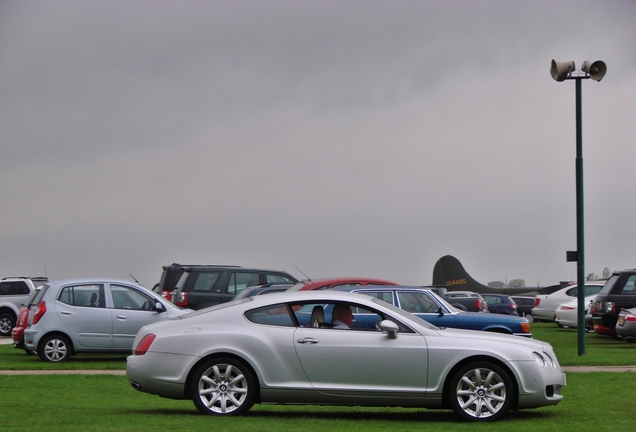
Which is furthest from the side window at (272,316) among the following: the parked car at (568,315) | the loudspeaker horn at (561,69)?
the parked car at (568,315)

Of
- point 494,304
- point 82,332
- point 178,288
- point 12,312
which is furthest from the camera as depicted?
point 494,304

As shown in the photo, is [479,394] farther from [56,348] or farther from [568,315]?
[568,315]

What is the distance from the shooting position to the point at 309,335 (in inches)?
388

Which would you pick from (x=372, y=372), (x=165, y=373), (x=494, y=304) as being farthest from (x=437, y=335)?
(x=494, y=304)

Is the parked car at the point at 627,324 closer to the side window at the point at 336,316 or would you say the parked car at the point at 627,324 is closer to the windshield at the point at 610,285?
the windshield at the point at 610,285

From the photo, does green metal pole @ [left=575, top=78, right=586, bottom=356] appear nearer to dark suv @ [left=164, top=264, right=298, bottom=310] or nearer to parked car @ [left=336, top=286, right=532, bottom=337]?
parked car @ [left=336, top=286, right=532, bottom=337]

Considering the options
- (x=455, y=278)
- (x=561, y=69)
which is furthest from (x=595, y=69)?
(x=455, y=278)

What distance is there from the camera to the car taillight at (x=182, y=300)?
73.2 ft

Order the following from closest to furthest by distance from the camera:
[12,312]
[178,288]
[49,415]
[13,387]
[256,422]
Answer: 1. [256,422]
2. [49,415]
3. [13,387]
4. [178,288]
5. [12,312]

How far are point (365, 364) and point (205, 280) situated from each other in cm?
1341

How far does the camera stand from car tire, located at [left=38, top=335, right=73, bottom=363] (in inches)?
717

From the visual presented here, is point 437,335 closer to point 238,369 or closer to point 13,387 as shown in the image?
point 238,369

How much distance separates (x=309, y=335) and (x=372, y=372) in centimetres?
77

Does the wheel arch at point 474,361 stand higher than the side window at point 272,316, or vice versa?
the side window at point 272,316
